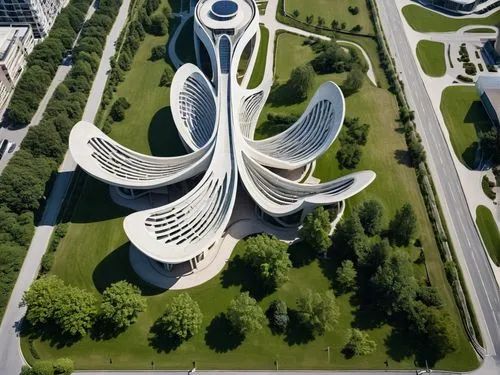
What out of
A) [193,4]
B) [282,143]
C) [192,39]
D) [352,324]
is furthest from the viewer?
[193,4]

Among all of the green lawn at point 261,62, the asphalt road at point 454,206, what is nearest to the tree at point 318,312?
the asphalt road at point 454,206

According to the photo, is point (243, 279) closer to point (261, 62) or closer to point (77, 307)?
point (77, 307)

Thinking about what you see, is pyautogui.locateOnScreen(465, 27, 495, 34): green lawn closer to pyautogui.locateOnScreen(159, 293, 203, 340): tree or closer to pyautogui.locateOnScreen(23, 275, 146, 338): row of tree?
pyautogui.locateOnScreen(159, 293, 203, 340): tree

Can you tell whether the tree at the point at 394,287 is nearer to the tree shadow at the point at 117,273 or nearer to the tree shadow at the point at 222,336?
the tree shadow at the point at 222,336

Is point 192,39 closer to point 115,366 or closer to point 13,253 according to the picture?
point 13,253

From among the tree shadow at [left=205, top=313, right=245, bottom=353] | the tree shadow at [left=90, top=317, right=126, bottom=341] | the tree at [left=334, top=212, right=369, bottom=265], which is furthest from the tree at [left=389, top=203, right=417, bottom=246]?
the tree shadow at [left=90, top=317, right=126, bottom=341]

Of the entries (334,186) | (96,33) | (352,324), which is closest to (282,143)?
(334,186)
